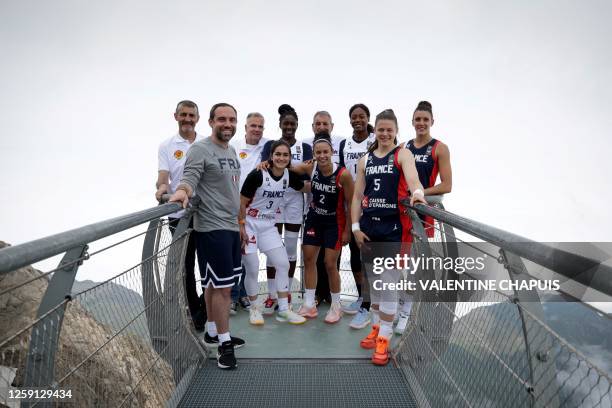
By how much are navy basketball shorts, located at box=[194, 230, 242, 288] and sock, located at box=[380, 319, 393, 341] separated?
1.29m

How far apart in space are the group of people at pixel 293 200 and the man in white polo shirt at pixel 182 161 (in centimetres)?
1

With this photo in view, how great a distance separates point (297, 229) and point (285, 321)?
3.47 feet

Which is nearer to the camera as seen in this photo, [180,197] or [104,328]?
[104,328]

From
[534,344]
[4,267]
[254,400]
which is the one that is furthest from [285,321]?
[4,267]

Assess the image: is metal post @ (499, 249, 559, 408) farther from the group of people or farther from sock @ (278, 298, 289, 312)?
sock @ (278, 298, 289, 312)

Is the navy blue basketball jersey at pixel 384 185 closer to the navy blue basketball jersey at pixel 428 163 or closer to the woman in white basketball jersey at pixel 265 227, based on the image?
the navy blue basketball jersey at pixel 428 163

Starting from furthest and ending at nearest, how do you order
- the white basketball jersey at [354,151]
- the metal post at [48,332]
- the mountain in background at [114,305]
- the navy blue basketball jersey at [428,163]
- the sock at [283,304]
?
1. the white basketball jersey at [354,151]
2. the sock at [283,304]
3. the navy blue basketball jersey at [428,163]
4. the mountain in background at [114,305]
5. the metal post at [48,332]

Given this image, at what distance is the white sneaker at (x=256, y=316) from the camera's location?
409cm

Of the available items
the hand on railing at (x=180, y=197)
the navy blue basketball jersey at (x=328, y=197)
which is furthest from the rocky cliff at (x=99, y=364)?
the navy blue basketball jersey at (x=328, y=197)

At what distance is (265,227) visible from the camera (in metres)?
4.16

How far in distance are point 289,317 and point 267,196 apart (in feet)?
4.27

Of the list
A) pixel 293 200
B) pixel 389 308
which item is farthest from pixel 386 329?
pixel 293 200

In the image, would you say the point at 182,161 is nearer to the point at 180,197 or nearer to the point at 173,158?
the point at 173,158

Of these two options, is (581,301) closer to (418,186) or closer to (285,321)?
(418,186)
